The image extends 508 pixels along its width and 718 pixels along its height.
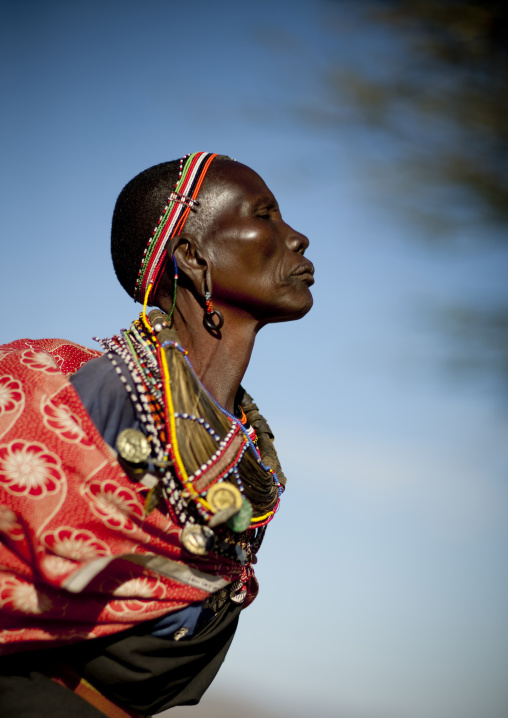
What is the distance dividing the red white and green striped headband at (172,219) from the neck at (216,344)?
157 mm

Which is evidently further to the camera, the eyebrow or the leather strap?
the eyebrow

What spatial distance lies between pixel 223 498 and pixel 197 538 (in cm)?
16

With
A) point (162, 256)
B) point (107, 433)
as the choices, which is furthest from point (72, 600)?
point (162, 256)

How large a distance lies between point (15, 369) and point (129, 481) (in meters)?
0.55

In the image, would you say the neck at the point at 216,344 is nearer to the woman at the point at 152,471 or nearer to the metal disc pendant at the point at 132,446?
the woman at the point at 152,471

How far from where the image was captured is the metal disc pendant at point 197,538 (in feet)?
8.60

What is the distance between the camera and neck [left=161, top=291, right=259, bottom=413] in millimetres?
3133

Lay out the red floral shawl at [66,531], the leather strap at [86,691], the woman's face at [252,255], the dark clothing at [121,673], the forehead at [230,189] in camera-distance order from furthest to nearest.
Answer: the forehead at [230,189] < the woman's face at [252,255] < the leather strap at [86,691] < the dark clothing at [121,673] < the red floral shawl at [66,531]

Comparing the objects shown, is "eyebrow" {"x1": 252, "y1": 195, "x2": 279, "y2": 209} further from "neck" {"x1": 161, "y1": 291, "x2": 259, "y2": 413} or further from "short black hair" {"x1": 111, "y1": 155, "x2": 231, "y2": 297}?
"neck" {"x1": 161, "y1": 291, "x2": 259, "y2": 413}

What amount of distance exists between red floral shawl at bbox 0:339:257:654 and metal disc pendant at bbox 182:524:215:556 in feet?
0.20

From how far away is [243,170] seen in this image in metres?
3.29

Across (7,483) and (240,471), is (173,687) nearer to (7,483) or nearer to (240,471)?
(240,471)

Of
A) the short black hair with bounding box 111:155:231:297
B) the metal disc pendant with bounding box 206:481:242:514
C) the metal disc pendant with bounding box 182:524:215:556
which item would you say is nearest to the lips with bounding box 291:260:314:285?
the short black hair with bounding box 111:155:231:297

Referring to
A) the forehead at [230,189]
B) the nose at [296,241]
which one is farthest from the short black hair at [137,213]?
the nose at [296,241]
